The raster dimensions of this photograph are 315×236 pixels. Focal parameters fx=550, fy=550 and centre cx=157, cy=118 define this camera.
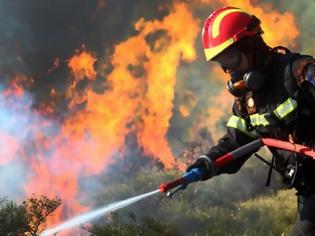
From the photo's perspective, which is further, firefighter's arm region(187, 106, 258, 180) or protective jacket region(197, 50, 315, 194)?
firefighter's arm region(187, 106, 258, 180)

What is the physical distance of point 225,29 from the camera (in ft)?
12.0

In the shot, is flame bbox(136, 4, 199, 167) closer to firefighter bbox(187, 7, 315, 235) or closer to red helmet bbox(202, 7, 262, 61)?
firefighter bbox(187, 7, 315, 235)

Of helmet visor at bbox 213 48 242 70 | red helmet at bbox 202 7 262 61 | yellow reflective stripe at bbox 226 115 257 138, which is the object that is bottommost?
yellow reflective stripe at bbox 226 115 257 138

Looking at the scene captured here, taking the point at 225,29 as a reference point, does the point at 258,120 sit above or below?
below

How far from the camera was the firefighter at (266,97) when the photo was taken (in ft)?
10.9

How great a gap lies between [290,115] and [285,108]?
0.05 meters

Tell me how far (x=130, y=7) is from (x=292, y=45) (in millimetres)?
3664

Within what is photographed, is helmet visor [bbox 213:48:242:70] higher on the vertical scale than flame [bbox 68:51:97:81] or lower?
lower

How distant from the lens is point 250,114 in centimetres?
364

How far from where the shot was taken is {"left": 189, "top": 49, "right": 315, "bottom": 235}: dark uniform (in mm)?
3295

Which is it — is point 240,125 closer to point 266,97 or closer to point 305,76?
point 266,97

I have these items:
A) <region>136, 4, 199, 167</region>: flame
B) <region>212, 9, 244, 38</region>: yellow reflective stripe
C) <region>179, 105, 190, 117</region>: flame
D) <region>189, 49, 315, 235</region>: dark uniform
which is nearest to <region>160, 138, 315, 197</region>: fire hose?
<region>189, 49, 315, 235</region>: dark uniform

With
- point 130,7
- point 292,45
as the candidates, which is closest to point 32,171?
point 130,7

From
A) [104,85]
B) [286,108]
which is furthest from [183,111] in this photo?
[286,108]
